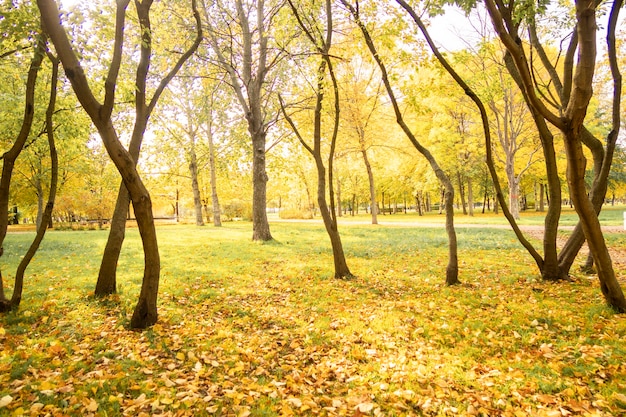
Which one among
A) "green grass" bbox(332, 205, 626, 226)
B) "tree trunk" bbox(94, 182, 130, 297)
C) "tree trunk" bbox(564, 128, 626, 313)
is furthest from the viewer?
"green grass" bbox(332, 205, 626, 226)

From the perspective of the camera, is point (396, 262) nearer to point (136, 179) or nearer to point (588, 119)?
point (136, 179)

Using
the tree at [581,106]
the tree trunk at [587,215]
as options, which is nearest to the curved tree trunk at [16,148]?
the tree at [581,106]

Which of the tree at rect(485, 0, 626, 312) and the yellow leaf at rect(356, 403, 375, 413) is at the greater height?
the tree at rect(485, 0, 626, 312)

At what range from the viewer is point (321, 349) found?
4.67m

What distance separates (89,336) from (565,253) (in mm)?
9149

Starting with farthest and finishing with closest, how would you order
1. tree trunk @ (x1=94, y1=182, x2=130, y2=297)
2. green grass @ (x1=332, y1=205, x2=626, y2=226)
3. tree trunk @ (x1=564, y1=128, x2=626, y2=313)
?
green grass @ (x1=332, y1=205, x2=626, y2=226)
tree trunk @ (x1=94, y1=182, x2=130, y2=297)
tree trunk @ (x1=564, y1=128, x2=626, y2=313)

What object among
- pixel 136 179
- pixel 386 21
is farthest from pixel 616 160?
pixel 136 179

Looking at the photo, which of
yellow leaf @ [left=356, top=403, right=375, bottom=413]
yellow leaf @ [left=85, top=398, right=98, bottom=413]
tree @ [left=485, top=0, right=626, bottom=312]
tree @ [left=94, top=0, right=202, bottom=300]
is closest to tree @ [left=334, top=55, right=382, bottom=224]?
tree @ [left=485, top=0, right=626, bottom=312]

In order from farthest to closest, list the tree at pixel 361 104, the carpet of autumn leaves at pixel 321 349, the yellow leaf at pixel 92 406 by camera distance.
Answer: the tree at pixel 361 104
the carpet of autumn leaves at pixel 321 349
the yellow leaf at pixel 92 406

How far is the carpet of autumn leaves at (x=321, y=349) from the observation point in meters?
3.33

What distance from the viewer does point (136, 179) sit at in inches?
189

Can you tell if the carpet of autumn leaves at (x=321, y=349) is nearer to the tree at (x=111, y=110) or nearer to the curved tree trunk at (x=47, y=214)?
the curved tree trunk at (x=47, y=214)

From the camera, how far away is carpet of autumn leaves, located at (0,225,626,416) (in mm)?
3334

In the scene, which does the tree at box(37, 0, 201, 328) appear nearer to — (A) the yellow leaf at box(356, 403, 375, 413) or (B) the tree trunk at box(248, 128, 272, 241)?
(A) the yellow leaf at box(356, 403, 375, 413)
